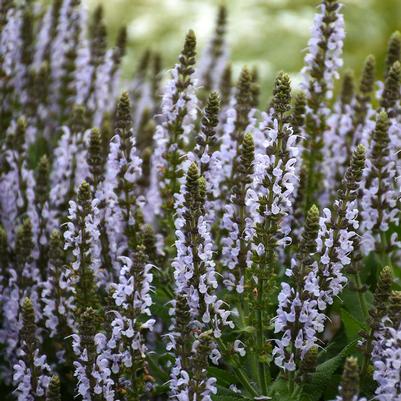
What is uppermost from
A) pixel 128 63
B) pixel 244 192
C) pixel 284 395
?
pixel 128 63

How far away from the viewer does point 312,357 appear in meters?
2.30

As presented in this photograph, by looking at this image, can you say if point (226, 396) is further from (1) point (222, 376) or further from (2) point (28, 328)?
(2) point (28, 328)

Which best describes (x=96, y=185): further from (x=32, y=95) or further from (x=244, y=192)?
(x=32, y=95)

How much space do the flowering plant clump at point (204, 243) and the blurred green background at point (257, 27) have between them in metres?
4.66

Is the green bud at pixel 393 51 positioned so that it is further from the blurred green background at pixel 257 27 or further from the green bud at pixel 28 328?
the blurred green background at pixel 257 27

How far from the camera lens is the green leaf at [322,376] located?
2.44 meters

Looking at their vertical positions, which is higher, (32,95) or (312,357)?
(32,95)

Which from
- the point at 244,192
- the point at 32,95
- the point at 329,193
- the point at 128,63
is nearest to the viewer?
the point at 244,192

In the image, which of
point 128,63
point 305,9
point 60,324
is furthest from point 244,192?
point 305,9

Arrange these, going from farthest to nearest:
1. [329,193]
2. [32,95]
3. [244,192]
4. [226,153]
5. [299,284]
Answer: [32,95] → [329,193] → [226,153] → [244,192] → [299,284]

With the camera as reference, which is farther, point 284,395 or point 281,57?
point 281,57

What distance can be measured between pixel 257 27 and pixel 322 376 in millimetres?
7237

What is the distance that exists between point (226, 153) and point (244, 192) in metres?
0.59

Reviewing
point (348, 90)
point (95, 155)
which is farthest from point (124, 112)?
point (348, 90)
